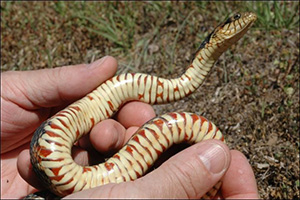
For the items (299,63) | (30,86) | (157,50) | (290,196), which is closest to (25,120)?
(30,86)

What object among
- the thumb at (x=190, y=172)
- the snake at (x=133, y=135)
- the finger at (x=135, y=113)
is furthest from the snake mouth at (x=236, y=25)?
the thumb at (x=190, y=172)

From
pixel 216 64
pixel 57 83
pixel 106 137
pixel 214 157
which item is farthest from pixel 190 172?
pixel 216 64

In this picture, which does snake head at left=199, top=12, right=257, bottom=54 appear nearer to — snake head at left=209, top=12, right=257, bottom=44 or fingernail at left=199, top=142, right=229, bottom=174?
snake head at left=209, top=12, right=257, bottom=44

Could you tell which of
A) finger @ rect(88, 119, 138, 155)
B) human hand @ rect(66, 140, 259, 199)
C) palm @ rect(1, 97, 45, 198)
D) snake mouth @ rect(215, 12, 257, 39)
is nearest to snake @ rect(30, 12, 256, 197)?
snake mouth @ rect(215, 12, 257, 39)

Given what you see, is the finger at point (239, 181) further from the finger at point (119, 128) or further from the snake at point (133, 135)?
the finger at point (119, 128)

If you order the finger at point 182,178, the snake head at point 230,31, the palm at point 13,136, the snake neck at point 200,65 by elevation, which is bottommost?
the palm at point 13,136
